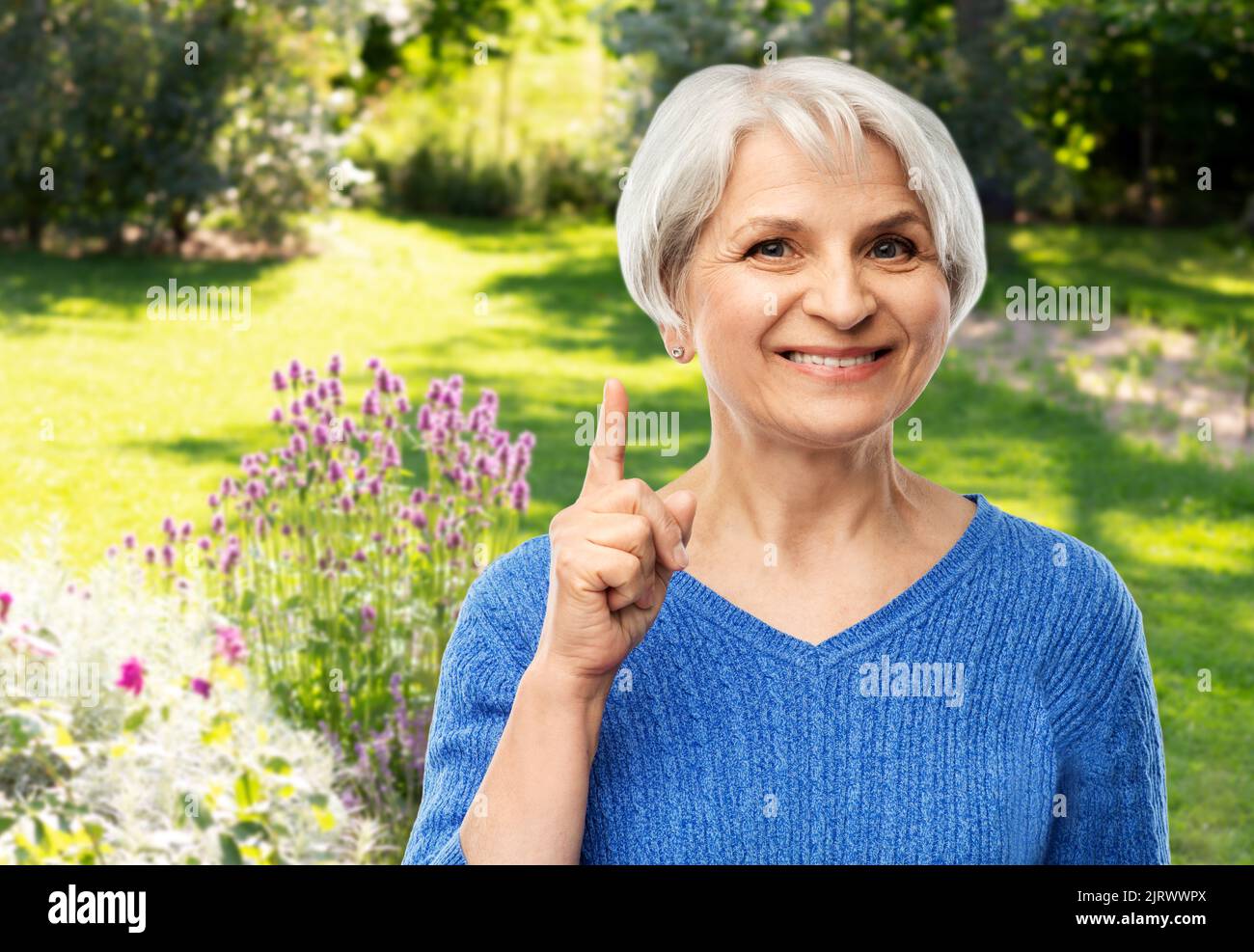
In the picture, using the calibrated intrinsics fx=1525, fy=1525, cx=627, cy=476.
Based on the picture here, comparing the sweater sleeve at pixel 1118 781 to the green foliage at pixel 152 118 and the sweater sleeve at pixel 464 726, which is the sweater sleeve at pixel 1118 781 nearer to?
the sweater sleeve at pixel 464 726

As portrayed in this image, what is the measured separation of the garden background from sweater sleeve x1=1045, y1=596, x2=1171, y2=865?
1.49 m

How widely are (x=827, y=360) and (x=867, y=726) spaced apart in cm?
40

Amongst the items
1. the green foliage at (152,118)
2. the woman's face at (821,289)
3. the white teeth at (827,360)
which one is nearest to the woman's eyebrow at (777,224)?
the woman's face at (821,289)

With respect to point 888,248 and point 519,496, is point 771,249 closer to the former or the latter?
point 888,248

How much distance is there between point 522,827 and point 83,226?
1261 centimetres

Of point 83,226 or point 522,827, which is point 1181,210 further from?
point 522,827

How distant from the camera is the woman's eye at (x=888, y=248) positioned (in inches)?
65.6

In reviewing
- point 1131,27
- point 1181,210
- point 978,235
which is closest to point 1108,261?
point 1131,27

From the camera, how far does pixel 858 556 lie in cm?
179

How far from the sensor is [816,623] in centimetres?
173

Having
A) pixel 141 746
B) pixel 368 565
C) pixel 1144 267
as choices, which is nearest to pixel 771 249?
pixel 141 746

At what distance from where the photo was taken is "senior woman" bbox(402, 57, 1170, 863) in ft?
5.32

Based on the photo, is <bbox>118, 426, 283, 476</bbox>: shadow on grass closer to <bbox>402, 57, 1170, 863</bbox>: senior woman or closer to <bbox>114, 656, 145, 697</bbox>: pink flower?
<bbox>114, 656, 145, 697</bbox>: pink flower

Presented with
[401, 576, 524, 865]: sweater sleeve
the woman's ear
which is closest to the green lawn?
the woman's ear
